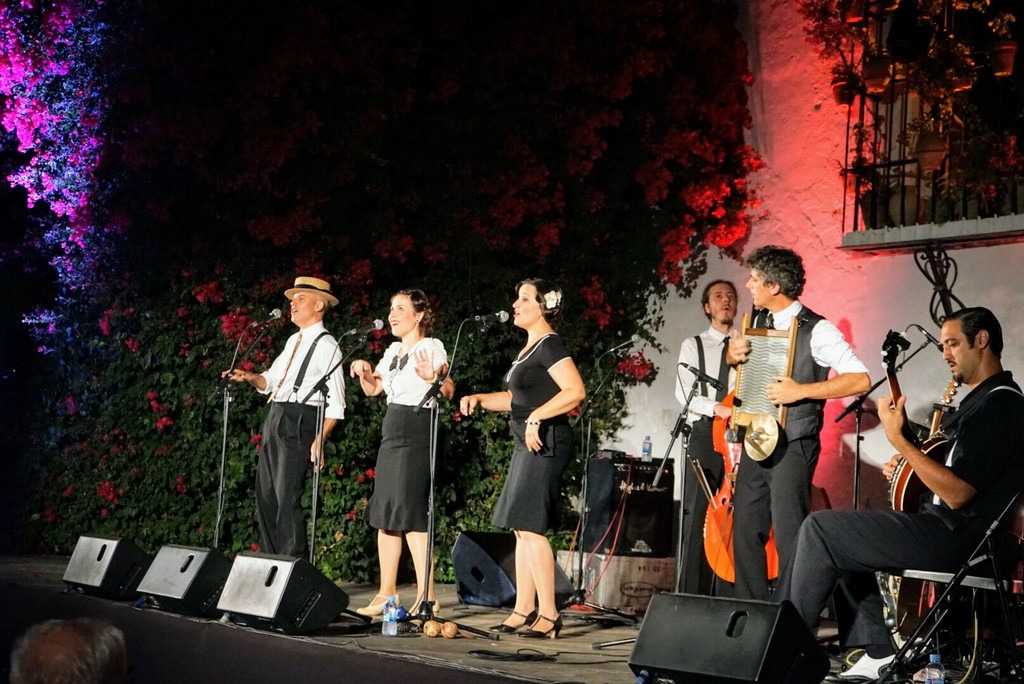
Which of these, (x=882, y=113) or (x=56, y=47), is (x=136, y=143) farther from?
(x=882, y=113)

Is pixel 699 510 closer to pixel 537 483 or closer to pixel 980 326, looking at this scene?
pixel 537 483

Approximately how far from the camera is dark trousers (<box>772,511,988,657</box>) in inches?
181

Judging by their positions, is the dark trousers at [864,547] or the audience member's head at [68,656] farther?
the dark trousers at [864,547]

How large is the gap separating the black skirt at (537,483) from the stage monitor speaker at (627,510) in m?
1.58

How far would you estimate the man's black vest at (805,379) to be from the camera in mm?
5516

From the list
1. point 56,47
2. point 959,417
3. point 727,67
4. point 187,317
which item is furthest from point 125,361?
point 959,417

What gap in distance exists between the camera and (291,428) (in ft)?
24.0

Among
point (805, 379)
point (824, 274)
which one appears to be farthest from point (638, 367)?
point (805, 379)

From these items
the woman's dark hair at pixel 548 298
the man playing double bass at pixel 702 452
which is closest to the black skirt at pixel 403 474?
the woman's dark hair at pixel 548 298

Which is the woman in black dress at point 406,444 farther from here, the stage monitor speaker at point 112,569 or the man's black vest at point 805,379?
the man's black vest at point 805,379

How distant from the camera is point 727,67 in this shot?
9.00 m

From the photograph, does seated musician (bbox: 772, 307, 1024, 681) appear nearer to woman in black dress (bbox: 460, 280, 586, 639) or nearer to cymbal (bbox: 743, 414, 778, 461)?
cymbal (bbox: 743, 414, 778, 461)

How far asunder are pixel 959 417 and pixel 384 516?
3.16m

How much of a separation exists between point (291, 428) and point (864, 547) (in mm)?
3827
